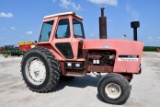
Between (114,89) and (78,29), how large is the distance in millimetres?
2629

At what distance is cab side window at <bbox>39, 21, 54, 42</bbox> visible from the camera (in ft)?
23.1

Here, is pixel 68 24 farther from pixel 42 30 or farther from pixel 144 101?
pixel 144 101

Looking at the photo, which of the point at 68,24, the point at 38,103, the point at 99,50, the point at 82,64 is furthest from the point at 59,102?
the point at 68,24

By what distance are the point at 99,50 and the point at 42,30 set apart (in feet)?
6.77

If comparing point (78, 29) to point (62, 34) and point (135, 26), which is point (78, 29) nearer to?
point (62, 34)

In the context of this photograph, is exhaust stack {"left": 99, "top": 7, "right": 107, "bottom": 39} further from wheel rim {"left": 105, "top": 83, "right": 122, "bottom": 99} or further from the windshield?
wheel rim {"left": 105, "top": 83, "right": 122, "bottom": 99}

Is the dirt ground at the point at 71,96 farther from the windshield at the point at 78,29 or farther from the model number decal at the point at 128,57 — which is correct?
the windshield at the point at 78,29

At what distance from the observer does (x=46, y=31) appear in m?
7.09

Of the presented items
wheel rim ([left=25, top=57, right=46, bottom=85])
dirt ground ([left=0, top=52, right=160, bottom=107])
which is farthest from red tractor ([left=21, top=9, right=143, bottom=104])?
dirt ground ([left=0, top=52, right=160, bottom=107])

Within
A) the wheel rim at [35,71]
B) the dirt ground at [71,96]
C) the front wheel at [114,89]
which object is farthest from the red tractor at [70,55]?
the front wheel at [114,89]

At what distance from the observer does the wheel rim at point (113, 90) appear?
554 cm

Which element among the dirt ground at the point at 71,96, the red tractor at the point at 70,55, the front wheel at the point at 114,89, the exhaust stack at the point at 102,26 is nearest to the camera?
the front wheel at the point at 114,89

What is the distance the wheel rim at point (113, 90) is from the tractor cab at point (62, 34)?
1510 mm

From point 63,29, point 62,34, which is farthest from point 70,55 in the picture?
point 63,29
